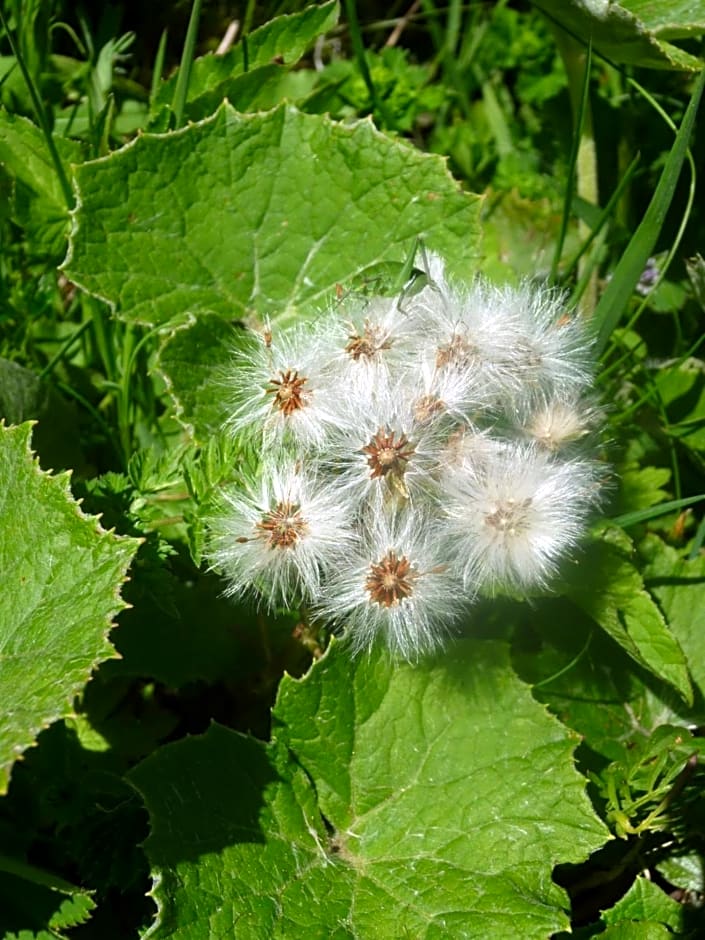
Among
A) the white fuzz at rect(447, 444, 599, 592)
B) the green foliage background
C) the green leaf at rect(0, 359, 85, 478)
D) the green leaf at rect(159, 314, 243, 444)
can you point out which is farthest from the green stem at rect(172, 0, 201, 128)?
the white fuzz at rect(447, 444, 599, 592)

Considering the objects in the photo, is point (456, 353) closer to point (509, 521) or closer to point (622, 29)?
point (509, 521)

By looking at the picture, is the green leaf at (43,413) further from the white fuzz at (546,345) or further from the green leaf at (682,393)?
the green leaf at (682,393)

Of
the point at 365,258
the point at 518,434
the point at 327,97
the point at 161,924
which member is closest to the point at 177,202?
the point at 365,258

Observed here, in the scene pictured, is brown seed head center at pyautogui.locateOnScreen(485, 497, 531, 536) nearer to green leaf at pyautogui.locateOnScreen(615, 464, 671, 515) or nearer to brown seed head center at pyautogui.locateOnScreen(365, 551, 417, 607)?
brown seed head center at pyautogui.locateOnScreen(365, 551, 417, 607)

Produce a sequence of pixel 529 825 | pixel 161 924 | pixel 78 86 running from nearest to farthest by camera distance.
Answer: pixel 161 924, pixel 529 825, pixel 78 86

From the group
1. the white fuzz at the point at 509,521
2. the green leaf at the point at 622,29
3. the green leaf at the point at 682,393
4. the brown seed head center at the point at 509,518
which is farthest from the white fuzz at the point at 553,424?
the green leaf at the point at 622,29

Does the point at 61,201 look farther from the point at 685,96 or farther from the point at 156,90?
the point at 685,96
